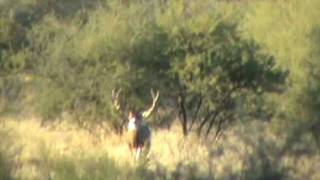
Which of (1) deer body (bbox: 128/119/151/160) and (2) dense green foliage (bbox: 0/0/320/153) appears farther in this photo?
(2) dense green foliage (bbox: 0/0/320/153)

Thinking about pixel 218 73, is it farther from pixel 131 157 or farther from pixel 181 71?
pixel 131 157

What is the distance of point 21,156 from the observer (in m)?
17.1

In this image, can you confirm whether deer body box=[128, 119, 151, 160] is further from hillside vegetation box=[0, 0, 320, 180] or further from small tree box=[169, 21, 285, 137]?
small tree box=[169, 21, 285, 137]

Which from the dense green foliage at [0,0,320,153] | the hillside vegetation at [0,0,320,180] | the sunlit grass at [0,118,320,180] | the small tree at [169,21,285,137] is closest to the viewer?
the sunlit grass at [0,118,320,180]

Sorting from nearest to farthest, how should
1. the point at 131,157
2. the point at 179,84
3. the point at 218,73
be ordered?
the point at 131,157 → the point at 218,73 → the point at 179,84

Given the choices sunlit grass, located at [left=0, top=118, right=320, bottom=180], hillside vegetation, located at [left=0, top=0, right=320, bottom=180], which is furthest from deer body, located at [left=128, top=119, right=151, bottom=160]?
hillside vegetation, located at [left=0, top=0, right=320, bottom=180]

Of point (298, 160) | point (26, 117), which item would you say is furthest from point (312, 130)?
point (26, 117)

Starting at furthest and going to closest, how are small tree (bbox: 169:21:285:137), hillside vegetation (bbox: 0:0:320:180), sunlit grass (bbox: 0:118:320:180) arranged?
small tree (bbox: 169:21:285:137)
hillside vegetation (bbox: 0:0:320:180)
sunlit grass (bbox: 0:118:320:180)

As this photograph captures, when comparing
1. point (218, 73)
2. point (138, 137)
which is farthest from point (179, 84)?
point (138, 137)

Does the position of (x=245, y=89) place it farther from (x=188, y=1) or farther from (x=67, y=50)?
(x=188, y=1)

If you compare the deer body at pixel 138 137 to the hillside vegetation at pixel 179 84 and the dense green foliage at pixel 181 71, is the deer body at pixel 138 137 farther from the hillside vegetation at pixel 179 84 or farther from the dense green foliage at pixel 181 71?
the dense green foliage at pixel 181 71

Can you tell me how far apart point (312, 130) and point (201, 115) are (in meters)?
3.17

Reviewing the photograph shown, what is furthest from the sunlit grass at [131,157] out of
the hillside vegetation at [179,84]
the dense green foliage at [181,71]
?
the dense green foliage at [181,71]

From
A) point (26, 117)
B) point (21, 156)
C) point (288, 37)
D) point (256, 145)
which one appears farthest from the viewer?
point (288, 37)
